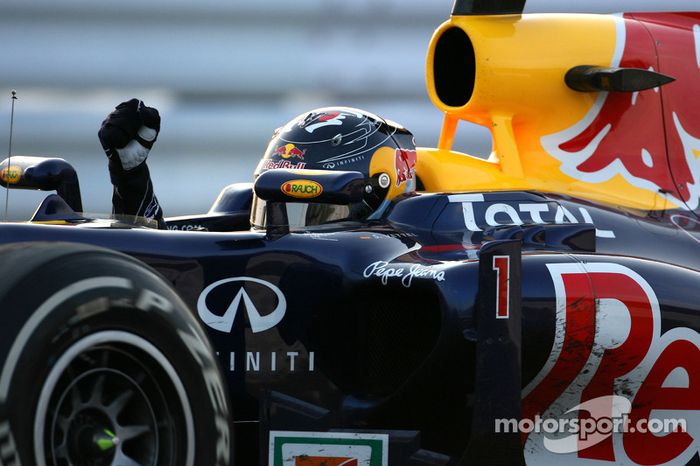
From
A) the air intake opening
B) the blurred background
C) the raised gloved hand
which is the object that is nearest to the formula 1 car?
the raised gloved hand

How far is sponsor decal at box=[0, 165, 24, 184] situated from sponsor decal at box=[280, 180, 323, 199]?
105 centimetres

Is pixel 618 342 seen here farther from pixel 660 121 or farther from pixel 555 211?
pixel 660 121

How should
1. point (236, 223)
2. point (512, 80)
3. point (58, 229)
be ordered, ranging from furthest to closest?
point (236, 223), point (512, 80), point (58, 229)

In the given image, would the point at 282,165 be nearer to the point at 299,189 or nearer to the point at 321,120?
the point at 321,120

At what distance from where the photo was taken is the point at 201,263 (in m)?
2.82

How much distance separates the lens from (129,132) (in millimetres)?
3381

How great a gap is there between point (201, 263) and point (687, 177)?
192 centimetres

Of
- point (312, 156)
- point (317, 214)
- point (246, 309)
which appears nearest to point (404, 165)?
point (312, 156)

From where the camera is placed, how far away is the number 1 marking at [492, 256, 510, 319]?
262cm

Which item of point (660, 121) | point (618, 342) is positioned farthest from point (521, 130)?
point (618, 342)

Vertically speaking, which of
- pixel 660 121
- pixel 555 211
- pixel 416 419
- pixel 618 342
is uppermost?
pixel 660 121

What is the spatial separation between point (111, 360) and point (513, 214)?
5.05ft

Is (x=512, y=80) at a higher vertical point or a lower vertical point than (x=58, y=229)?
higher

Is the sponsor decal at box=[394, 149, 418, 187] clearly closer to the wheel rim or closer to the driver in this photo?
the driver
